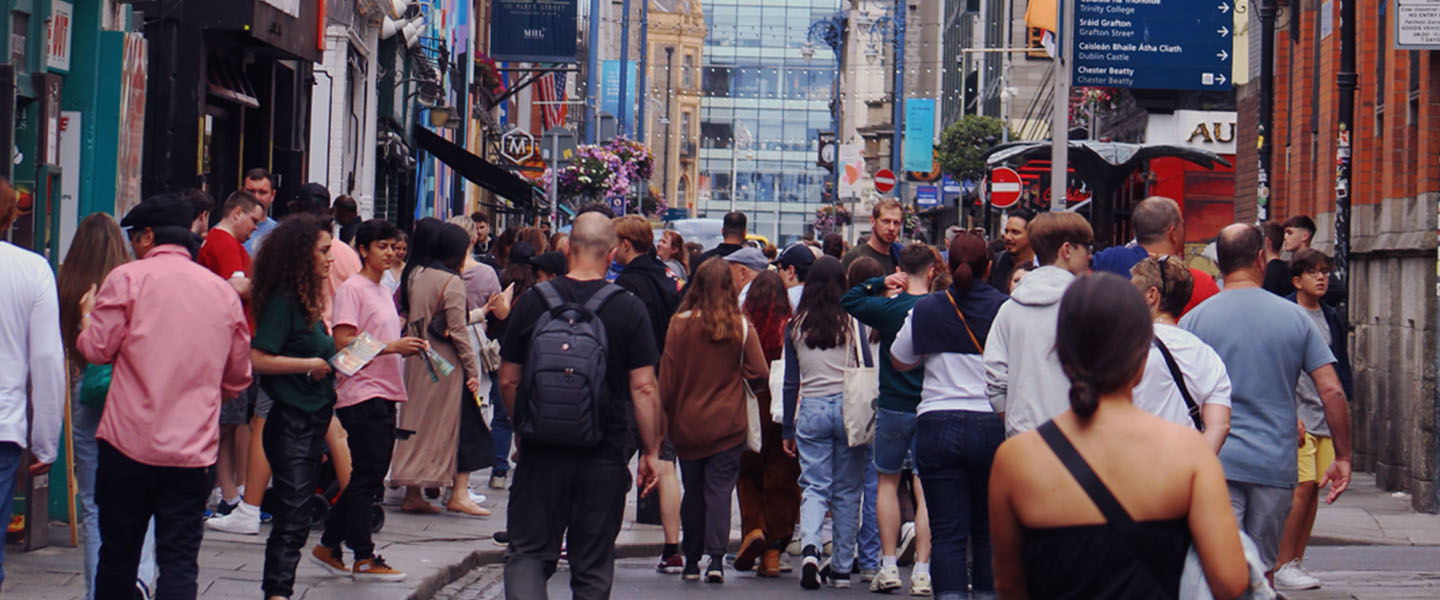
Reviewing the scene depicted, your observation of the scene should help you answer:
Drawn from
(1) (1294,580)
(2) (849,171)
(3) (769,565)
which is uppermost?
(2) (849,171)

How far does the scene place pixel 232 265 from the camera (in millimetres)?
10234

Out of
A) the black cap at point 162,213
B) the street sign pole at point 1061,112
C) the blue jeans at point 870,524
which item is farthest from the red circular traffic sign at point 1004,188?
the black cap at point 162,213

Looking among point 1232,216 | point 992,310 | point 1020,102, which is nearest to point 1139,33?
point 1232,216

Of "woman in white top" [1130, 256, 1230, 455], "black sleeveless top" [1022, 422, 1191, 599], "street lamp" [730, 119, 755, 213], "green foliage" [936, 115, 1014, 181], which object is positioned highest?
"street lamp" [730, 119, 755, 213]

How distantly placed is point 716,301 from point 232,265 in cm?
255

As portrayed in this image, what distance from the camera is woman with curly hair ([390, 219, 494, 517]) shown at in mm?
11086

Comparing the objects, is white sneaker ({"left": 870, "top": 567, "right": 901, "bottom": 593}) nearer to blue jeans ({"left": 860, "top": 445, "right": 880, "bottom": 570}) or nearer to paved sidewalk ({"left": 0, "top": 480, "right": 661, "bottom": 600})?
blue jeans ({"left": 860, "top": 445, "right": 880, "bottom": 570})

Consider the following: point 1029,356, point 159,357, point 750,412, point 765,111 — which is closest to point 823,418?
point 750,412

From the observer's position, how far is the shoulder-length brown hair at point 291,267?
7.80m

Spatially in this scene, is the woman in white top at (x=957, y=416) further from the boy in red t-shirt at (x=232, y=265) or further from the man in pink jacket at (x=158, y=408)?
the boy in red t-shirt at (x=232, y=265)

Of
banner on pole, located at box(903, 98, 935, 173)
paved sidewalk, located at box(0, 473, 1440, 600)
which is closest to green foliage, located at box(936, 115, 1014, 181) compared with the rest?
banner on pole, located at box(903, 98, 935, 173)

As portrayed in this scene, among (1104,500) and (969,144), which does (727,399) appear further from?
(969,144)

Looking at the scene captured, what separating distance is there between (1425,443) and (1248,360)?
780 cm

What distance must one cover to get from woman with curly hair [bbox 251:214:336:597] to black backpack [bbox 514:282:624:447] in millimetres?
1158
